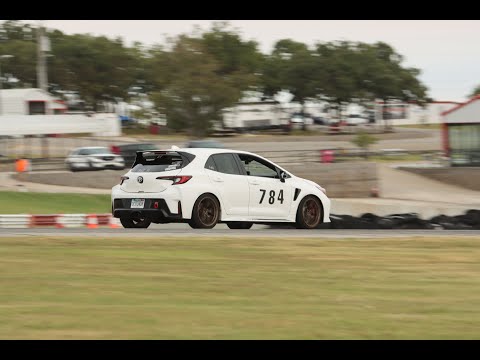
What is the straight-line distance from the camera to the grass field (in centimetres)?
721

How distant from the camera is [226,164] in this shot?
15453 mm

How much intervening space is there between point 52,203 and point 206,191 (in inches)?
845

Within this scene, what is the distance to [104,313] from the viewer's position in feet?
25.2

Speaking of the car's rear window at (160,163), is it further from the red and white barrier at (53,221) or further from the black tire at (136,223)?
the red and white barrier at (53,221)

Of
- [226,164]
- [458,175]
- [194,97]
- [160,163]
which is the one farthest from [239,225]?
[194,97]

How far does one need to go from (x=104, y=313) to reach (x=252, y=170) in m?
8.37

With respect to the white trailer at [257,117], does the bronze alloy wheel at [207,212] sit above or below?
below

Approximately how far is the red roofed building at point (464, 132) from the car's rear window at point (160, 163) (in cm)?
3365

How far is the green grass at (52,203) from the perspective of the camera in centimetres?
3291

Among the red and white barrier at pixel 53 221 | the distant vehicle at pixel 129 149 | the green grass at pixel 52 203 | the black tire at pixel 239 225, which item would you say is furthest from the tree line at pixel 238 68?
the black tire at pixel 239 225

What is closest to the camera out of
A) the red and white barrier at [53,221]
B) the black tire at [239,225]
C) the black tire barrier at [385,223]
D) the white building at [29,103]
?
the black tire at [239,225]

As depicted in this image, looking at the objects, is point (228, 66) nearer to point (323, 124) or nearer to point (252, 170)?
point (323, 124)

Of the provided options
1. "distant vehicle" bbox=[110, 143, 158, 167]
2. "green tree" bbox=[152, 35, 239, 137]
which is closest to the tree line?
"green tree" bbox=[152, 35, 239, 137]
